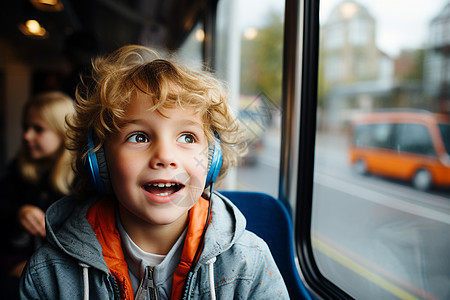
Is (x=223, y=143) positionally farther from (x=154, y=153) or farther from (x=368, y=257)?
(x=368, y=257)

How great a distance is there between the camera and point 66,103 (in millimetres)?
1393

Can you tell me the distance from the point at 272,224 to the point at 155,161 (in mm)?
488

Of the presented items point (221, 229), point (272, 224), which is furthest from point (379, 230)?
point (221, 229)

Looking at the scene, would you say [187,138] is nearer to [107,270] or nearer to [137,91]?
[137,91]

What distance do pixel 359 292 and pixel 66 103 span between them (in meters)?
1.38

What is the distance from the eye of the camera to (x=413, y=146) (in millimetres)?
Answer: 1041

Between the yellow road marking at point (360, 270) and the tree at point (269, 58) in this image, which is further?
the tree at point (269, 58)

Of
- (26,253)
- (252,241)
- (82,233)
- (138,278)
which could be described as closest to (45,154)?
(26,253)

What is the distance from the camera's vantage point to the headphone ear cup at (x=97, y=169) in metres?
0.78

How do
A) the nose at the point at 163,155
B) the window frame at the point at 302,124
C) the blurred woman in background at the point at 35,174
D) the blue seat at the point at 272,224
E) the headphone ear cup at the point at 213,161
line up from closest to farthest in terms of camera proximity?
the nose at the point at 163,155 → the headphone ear cup at the point at 213,161 → the blue seat at the point at 272,224 → the window frame at the point at 302,124 → the blurred woman in background at the point at 35,174

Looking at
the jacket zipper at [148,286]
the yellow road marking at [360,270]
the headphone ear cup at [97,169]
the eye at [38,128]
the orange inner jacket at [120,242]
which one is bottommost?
the yellow road marking at [360,270]

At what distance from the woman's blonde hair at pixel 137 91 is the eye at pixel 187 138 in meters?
0.04

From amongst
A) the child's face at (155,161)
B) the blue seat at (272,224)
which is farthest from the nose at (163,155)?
the blue seat at (272,224)

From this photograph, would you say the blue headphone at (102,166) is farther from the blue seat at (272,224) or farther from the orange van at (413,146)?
the orange van at (413,146)
